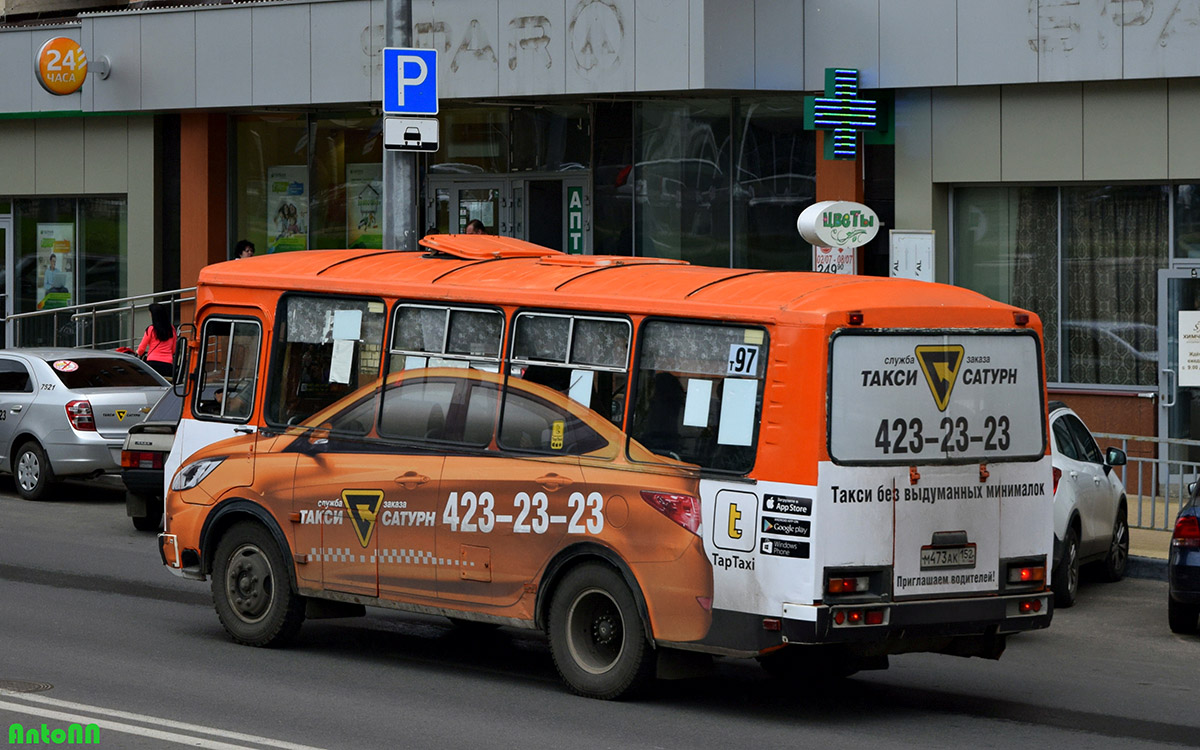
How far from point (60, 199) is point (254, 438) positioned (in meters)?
18.7

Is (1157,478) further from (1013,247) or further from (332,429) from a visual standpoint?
(332,429)

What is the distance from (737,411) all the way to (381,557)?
2.59 metres

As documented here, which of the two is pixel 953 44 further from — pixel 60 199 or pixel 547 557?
pixel 60 199

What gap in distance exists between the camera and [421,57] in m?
15.6

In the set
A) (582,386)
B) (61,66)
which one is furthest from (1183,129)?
(61,66)

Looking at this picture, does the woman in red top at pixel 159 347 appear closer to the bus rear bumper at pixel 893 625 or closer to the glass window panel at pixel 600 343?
the glass window panel at pixel 600 343

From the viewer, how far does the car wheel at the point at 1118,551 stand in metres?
14.3

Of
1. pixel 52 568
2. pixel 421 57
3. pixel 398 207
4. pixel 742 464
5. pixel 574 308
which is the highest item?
pixel 421 57

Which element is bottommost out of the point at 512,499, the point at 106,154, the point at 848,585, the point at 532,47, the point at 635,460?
the point at 848,585

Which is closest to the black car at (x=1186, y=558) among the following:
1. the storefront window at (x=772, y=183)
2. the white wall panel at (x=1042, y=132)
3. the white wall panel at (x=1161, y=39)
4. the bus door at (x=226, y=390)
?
the bus door at (x=226, y=390)

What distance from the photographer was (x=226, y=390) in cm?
1096

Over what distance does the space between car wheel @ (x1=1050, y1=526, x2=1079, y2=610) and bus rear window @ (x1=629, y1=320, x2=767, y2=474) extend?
5165 mm

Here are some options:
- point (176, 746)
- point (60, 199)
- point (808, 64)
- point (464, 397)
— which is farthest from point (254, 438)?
point (60, 199)

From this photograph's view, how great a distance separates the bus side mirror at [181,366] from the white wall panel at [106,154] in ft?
52.6
